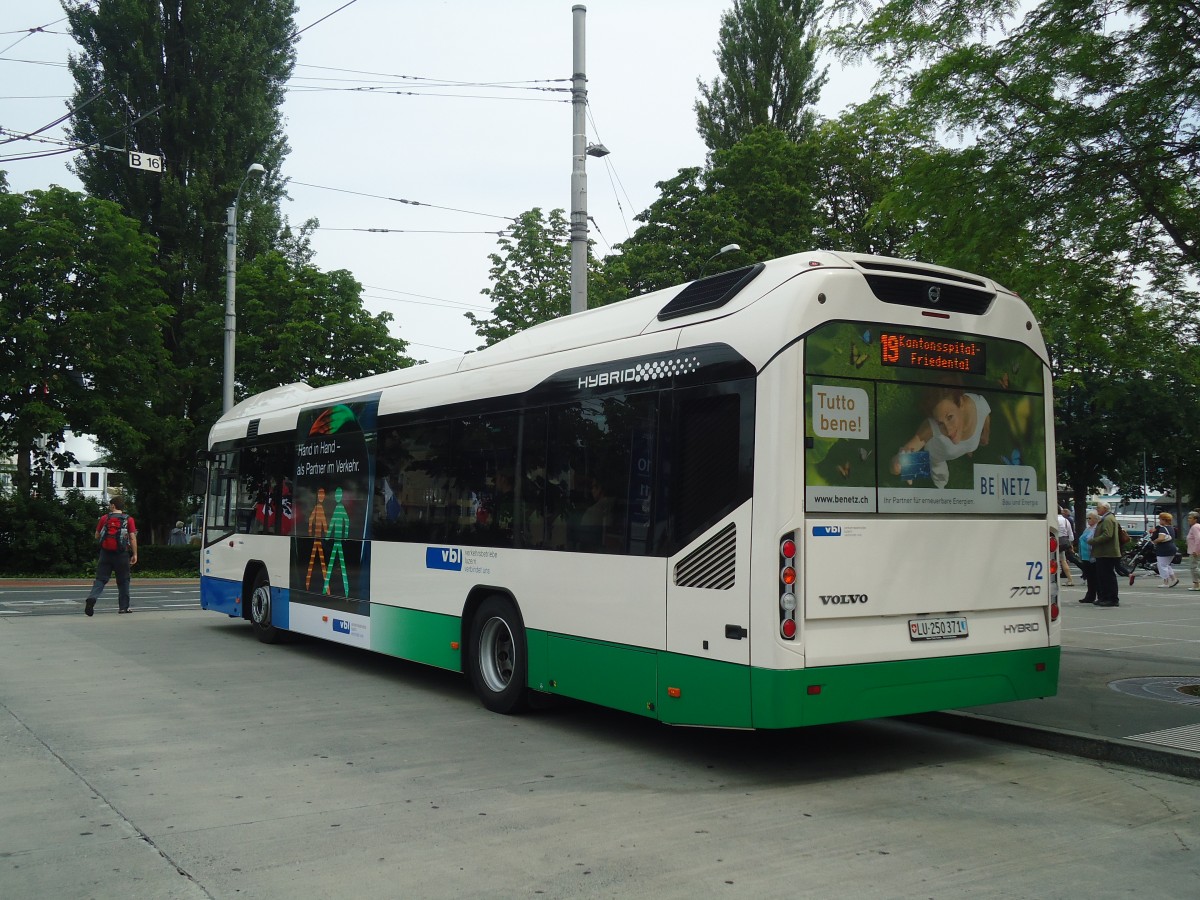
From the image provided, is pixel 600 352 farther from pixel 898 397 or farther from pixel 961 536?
pixel 961 536

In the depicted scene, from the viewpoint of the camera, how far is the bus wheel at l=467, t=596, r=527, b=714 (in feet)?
29.2

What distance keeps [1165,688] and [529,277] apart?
34005mm

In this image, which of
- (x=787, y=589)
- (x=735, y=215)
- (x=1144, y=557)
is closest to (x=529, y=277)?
(x=735, y=215)

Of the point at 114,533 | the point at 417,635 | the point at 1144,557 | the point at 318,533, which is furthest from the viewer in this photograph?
the point at 1144,557

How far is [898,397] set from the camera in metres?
7.12

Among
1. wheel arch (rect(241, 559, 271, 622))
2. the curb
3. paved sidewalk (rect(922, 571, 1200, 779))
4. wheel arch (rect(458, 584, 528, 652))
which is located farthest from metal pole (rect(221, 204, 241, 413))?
the curb

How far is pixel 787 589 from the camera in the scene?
21.4ft

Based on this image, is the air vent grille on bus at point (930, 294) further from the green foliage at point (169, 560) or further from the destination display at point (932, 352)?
the green foliage at point (169, 560)

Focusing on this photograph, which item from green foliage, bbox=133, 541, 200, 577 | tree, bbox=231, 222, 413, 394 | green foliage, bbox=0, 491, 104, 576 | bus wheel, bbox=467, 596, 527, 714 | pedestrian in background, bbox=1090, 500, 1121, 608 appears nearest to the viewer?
bus wheel, bbox=467, 596, 527, 714

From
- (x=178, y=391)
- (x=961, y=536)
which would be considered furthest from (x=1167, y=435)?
(x=961, y=536)

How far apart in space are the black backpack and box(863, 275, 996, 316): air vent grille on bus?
13943mm

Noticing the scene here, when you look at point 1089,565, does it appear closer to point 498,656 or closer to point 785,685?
point 498,656

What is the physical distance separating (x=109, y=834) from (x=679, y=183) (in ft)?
114

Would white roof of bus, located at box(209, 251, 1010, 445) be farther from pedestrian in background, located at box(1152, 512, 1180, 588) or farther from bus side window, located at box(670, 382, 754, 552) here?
pedestrian in background, located at box(1152, 512, 1180, 588)
